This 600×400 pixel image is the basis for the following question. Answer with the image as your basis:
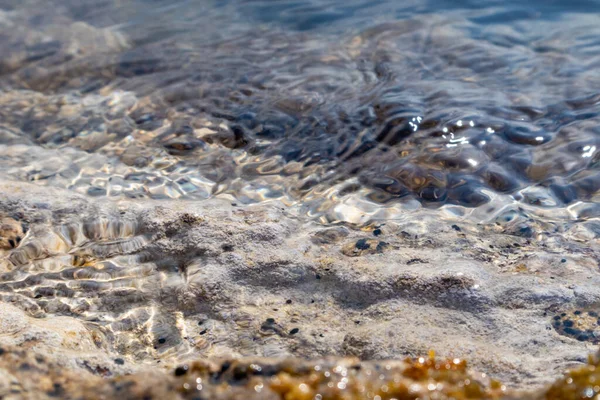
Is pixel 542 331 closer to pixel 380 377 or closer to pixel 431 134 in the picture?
pixel 380 377

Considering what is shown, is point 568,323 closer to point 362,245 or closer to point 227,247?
point 362,245

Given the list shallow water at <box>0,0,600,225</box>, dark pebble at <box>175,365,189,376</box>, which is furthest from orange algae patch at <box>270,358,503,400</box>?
shallow water at <box>0,0,600,225</box>

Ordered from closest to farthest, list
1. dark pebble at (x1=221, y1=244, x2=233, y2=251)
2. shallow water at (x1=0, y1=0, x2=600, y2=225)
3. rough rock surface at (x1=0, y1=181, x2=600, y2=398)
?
rough rock surface at (x1=0, y1=181, x2=600, y2=398) → dark pebble at (x1=221, y1=244, x2=233, y2=251) → shallow water at (x1=0, y1=0, x2=600, y2=225)

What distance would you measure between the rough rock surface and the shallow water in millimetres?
398

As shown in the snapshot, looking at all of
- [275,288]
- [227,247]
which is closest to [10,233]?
[227,247]

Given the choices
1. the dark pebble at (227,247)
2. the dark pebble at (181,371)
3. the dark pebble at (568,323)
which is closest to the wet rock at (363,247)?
the dark pebble at (227,247)

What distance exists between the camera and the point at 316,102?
4.90 metres

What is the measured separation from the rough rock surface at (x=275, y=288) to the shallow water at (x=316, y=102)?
1.31ft

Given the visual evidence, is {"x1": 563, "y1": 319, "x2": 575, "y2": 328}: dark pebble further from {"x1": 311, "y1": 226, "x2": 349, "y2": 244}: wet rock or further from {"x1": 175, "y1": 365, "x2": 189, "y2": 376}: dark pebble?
{"x1": 175, "y1": 365, "x2": 189, "y2": 376}: dark pebble

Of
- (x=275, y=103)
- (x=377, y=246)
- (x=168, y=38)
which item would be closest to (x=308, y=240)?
(x=377, y=246)

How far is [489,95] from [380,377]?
12.2ft

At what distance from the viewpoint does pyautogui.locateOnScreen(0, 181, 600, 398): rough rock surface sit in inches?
88.1

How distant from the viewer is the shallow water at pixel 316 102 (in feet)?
12.4

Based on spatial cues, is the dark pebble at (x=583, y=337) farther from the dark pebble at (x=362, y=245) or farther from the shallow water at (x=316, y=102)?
the shallow water at (x=316, y=102)
